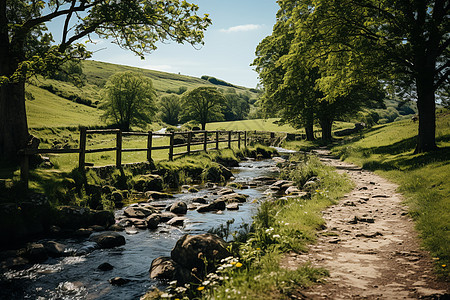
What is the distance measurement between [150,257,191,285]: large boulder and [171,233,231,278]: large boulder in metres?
0.12

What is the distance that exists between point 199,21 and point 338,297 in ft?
37.5

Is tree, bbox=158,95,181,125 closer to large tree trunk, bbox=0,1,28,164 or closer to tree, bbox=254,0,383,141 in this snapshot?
tree, bbox=254,0,383,141

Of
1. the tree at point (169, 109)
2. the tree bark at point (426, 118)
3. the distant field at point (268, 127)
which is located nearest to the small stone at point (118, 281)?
the tree bark at point (426, 118)

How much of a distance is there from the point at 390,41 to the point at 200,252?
1447 cm

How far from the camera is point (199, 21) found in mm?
11875

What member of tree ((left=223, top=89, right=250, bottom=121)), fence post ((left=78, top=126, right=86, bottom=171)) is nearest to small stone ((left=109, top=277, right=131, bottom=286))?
fence post ((left=78, top=126, right=86, bottom=171))

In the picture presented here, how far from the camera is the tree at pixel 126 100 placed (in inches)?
1957

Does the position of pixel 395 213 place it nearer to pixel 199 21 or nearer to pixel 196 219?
pixel 196 219

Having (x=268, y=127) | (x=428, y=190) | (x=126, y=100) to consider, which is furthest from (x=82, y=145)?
(x=268, y=127)

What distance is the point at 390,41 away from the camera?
14.0m

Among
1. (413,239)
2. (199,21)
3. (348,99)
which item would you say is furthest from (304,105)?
(413,239)

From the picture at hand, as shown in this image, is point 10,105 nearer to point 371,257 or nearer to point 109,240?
point 109,240

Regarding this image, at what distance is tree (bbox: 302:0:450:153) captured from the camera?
12.7m

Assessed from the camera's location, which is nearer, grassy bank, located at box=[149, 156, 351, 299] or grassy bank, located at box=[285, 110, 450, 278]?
grassy bank, located at box=[149, 156, 351, 299]
